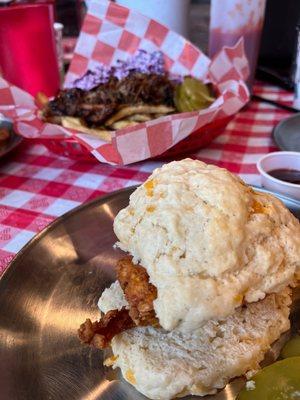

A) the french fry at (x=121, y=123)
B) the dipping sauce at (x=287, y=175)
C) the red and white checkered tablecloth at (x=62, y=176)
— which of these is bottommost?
the red and white checkered tablecloth at (x=62, y=176)

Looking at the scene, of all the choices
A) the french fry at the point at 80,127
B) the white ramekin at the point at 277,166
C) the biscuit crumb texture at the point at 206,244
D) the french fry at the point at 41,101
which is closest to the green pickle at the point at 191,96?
the french fry at the point at 80,127

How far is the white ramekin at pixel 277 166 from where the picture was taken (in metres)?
1.45

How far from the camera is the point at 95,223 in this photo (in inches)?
54.2

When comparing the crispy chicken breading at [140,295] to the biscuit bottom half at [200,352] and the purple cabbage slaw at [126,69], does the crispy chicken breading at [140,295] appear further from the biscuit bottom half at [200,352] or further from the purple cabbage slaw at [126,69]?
the purple cabbage slaw at [126,69]

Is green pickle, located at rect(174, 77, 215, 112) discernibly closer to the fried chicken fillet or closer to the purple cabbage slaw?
the purple cabbage slaw

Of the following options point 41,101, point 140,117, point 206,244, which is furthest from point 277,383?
point 41,101

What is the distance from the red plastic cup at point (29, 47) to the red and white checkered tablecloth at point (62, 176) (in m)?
0.51

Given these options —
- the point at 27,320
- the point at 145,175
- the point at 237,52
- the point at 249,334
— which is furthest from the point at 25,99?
the point at 249,334

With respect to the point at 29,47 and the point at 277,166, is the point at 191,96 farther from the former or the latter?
the point at 29,47

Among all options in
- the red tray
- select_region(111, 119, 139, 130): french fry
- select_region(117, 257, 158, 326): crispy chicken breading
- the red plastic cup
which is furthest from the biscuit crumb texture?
the red plastic cup

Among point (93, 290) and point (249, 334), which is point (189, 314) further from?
point (93, 290)

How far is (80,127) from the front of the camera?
184 centimetres

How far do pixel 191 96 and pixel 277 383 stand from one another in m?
1.35

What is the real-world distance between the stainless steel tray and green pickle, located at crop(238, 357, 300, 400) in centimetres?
6
